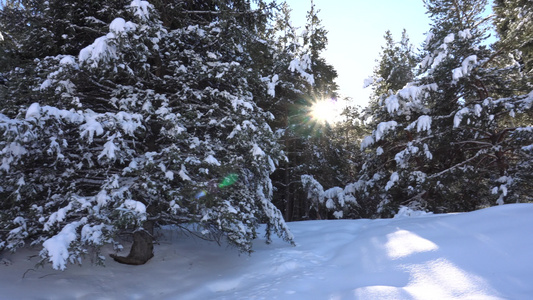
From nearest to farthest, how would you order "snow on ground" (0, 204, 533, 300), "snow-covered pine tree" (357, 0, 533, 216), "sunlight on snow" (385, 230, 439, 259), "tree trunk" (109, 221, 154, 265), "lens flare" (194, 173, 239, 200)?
"snow on ground" (0, 204, 533, 300) < "sunlight on snow" (385, 230, 439, 259) < "lens flare" (194, 173, 239, 200) < "tree trunk" (109, 221, 154, 265) < "snow-covered pine tree" (357, 0, 533, 216)

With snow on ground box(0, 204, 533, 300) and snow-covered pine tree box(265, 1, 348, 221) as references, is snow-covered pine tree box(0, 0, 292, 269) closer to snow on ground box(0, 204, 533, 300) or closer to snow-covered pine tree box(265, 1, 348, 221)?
snow on ground box(0, 204, 533, 300)

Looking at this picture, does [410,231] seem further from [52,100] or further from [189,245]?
[52,100]

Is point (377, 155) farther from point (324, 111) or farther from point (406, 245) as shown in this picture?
point (406, 245)

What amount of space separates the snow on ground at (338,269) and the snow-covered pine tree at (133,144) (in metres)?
0.62

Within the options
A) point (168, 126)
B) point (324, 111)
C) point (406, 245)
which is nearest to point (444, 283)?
point (406, 245)

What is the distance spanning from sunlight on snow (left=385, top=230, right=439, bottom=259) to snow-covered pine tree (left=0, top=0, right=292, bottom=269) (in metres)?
2.27

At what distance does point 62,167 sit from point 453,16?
14839 millimetres

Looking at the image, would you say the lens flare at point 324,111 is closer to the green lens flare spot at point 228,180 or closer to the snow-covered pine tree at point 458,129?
the snow-covered pine tree at point 458,129

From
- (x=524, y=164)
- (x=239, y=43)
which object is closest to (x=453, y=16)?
(x=524, y=164)

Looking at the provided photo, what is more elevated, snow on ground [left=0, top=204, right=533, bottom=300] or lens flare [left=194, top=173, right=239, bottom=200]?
lens flare [left=194, top=173, right=239, bottom=200]

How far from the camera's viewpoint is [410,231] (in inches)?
174

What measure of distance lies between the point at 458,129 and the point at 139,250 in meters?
9.56

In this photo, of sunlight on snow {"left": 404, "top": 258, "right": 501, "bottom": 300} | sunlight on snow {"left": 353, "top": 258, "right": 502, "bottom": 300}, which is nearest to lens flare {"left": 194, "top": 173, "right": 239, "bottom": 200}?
sunlight on snow {"left": 353, "top": 258, "right": 502, "bottom": 300}

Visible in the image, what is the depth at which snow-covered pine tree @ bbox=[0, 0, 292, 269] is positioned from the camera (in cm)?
394
